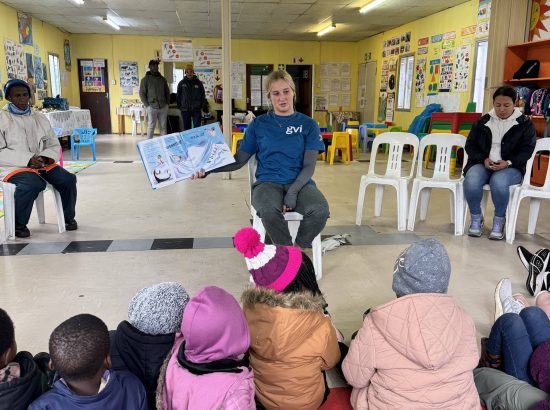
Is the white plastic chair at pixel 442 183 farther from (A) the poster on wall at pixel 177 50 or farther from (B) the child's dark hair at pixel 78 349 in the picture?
(A) the poster on wall at pixel 177 50

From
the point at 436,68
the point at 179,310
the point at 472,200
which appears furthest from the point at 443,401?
the point at 436,68

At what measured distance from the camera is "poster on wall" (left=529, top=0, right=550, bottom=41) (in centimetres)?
592

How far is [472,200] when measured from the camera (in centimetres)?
376

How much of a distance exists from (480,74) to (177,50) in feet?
27.7

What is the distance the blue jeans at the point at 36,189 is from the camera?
11.7ft

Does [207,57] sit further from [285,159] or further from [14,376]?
[14,376]

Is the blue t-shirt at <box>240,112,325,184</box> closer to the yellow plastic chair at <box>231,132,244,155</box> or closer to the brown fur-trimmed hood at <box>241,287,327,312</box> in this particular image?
the brown fur-trimmed hood at <box>241,287,327,312</box>

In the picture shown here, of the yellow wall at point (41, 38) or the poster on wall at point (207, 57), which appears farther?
the poster on wall at point (207, 57)

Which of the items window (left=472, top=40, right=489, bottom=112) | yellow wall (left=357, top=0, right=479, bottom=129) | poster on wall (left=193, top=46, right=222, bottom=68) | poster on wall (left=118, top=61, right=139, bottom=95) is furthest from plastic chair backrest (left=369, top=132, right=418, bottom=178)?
poster on wall (left=118, top=61, right=139, bottom=95)

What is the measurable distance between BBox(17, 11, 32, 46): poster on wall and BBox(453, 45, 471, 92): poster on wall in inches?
337

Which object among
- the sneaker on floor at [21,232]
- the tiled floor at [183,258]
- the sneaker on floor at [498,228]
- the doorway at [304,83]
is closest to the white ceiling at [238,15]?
the doorway at [304,83]

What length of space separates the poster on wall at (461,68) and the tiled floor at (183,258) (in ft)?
12.6

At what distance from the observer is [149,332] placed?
4.27 feet

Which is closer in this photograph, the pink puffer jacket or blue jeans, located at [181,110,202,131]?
the pink puffer jacket
